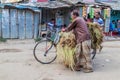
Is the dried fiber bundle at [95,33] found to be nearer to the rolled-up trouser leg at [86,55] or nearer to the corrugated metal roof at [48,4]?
the rolled-up trouser leg at [86,55]

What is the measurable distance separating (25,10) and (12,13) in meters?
0.82

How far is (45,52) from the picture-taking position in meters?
10.8

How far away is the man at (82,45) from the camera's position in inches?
382

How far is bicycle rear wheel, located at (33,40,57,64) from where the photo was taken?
412 inches

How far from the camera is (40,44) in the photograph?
34.4 feet

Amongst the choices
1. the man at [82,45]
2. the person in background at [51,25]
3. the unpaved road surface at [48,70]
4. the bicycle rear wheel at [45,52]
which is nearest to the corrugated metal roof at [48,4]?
the person in background at [51,25]

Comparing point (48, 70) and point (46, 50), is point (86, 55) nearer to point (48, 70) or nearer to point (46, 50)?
point (48, 70)

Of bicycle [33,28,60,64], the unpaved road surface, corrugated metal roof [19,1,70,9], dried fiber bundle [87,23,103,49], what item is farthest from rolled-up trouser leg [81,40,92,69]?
corrugated metal roof [19,1,70,9]

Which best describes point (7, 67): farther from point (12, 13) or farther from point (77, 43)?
point (12, 13)

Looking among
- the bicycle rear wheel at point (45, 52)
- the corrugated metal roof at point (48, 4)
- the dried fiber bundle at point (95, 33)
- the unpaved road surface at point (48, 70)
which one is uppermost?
the corrugated metal roof at point (48, 4)

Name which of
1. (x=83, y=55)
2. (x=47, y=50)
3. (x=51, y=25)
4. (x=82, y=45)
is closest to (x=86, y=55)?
(x=83, y=55)

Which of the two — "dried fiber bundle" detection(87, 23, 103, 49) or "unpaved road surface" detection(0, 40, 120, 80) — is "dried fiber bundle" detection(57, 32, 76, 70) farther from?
"dried fiber bundle" detection(87, 23, 103, 49)

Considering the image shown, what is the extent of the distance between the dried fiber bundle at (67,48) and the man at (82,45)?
0.16 meters

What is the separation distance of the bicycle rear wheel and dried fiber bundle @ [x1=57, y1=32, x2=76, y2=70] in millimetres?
606
